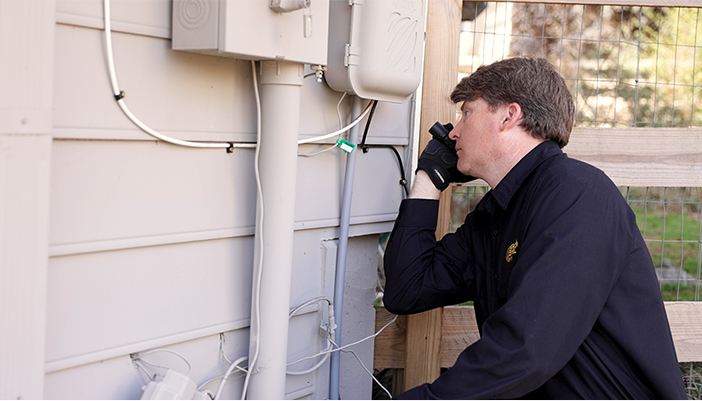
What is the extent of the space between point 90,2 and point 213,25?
0.26 meters

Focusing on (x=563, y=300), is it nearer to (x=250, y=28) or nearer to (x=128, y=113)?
(x=250, y=28)

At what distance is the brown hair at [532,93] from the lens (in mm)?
1725

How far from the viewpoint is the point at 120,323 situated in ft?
4.55

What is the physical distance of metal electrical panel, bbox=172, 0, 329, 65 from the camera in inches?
50.6

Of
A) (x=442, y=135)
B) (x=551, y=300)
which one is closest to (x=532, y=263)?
(x=551, y=300)

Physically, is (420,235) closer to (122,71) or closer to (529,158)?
(529,158)

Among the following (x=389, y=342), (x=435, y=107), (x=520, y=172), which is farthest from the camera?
(x=389, y=342)

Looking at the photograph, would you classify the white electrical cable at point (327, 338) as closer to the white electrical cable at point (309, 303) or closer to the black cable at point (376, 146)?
the white electrical cable at point (309, 303)

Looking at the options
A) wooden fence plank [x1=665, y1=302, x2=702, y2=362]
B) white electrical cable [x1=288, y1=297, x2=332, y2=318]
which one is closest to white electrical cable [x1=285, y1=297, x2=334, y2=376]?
white electrical cable [x1=288, y1=297, x2=332, y2=318]

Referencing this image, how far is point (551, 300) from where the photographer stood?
1350mm

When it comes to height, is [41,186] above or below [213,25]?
below

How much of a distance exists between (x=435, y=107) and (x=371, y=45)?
51 centimetres

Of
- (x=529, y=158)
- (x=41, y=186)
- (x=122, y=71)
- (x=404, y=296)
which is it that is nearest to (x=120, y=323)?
(x=41, y=186)

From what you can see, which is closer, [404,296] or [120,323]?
[120,323]
